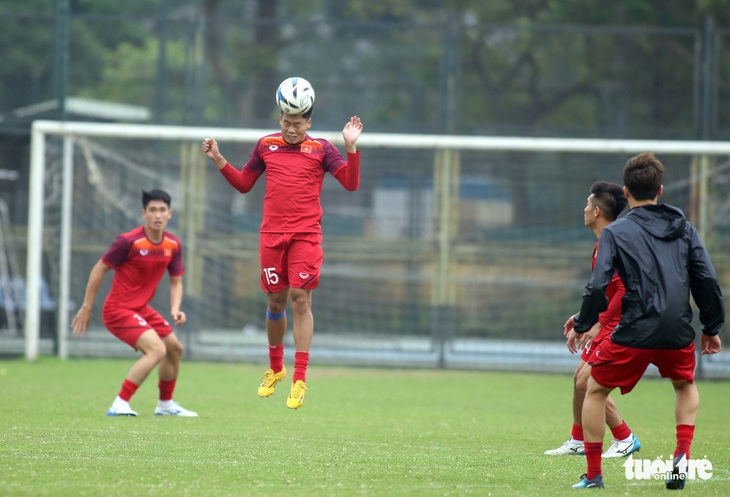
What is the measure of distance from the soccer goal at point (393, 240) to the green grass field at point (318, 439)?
2.37m

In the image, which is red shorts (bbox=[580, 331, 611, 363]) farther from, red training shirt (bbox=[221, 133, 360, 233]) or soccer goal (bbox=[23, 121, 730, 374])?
soccer goal (bbox=[23, 121, 730, 374])

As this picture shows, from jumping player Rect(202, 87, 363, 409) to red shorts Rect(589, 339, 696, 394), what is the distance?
2894 millimetres

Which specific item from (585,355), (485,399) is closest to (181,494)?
(585,355)

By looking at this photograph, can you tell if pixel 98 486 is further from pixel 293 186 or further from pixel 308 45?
pixel 308 45

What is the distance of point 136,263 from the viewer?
10.7 metres

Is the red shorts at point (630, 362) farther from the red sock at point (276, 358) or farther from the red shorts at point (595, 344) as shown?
the red sock at point (276, 358)

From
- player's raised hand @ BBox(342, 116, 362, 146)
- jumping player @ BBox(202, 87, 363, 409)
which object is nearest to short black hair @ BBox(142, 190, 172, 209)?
jumping player @ BBox(202, 87, 363, 409)

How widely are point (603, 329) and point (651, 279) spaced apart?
159cm

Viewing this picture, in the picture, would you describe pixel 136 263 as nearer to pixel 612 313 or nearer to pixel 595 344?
pixel 595 344

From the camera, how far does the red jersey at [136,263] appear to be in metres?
10.6

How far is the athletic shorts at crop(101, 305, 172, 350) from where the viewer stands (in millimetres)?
10539

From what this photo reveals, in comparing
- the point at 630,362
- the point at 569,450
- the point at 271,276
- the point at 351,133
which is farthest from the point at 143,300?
the point at 630,362

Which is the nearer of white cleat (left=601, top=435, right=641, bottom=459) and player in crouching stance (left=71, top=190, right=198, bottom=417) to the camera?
white cleat (left=601, top=435, right=641, bottom=459)

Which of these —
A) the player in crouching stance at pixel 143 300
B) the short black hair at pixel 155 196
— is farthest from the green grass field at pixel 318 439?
the short black hair at pixel 155 196
